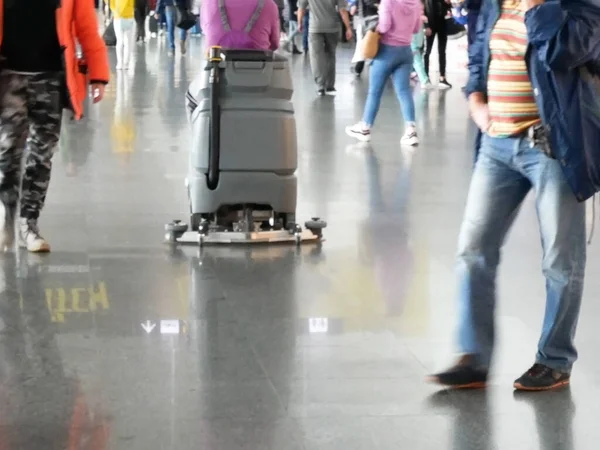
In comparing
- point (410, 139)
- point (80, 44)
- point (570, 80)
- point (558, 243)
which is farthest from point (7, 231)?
Result: point (410, 139)

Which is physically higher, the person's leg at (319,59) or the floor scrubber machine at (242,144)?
the floor scrubber machine at (242,144)

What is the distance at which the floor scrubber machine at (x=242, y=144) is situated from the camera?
7039 mm

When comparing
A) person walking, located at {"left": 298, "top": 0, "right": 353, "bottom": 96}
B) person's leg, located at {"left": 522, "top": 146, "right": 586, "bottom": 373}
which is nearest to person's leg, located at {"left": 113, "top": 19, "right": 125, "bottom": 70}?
person walking, located at {"left": 298, "top": 0, "right": 353, "bottom": 96}

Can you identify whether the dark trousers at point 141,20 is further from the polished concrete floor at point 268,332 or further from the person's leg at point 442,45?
the polished concrete floor at point 268,332

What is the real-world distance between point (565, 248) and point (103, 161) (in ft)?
20.4

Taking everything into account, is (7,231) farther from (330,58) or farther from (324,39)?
(330,58)

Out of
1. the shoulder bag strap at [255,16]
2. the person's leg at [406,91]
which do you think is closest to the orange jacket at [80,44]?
the shoulder bag strap at [255,16]

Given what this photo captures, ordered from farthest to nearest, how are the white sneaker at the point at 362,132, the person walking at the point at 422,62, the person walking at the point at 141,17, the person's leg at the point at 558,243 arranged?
the person walking at the point at 141,17, the person walking at the point at 422,62, the white sneaker at the point at 362,132, the person's leg at the point at 558,243

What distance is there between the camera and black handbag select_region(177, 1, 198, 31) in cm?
2352

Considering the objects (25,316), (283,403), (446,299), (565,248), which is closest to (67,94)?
(25,316)

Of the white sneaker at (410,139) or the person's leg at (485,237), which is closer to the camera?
the person's leg at (485,237)

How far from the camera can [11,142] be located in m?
6.61

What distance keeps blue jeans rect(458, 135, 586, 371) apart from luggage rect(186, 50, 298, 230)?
2602mm

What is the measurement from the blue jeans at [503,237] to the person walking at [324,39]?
11949mm
